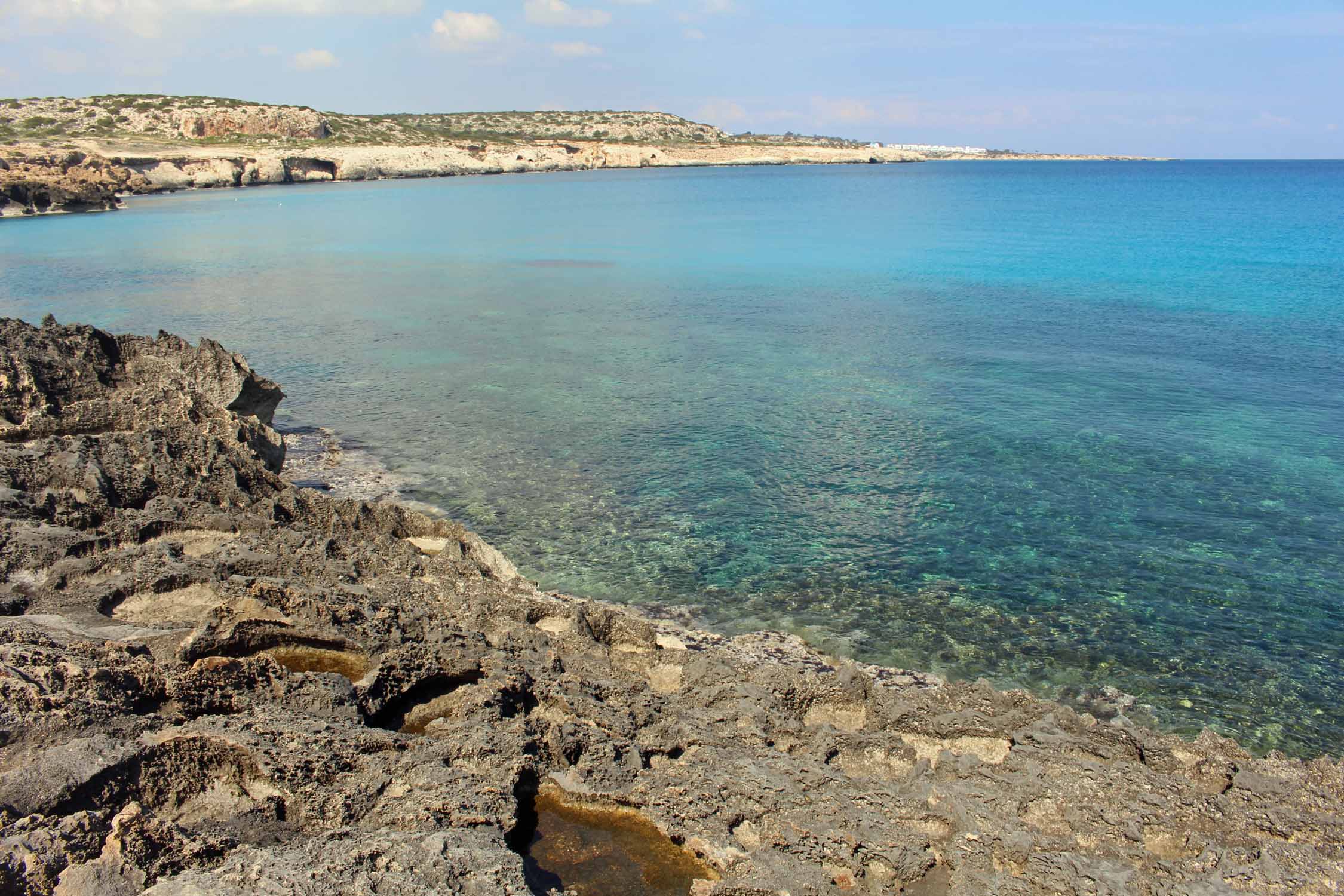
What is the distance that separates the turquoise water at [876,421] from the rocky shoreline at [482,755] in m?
2.14

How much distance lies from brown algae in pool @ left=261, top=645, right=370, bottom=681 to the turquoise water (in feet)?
14.9

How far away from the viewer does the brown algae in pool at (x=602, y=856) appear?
6297mm

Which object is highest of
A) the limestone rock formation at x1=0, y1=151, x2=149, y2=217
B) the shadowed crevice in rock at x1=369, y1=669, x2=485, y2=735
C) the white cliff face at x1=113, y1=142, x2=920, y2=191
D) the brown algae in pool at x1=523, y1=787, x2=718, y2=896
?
the white cliff face at x1=113, y1=142, x2=920, y2=191

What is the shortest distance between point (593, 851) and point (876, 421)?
14.8 metres

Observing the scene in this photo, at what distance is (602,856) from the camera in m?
6.58

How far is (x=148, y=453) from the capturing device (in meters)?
12.5

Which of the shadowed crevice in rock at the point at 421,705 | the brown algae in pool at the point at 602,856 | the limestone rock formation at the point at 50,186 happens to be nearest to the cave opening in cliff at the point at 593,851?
the brown algae in pool at the point at 602,856

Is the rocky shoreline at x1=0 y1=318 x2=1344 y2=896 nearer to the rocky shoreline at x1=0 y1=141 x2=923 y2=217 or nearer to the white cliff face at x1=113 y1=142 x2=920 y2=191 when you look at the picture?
the rocky shoreline at x1=0 y1=141 x2=923 y2=217

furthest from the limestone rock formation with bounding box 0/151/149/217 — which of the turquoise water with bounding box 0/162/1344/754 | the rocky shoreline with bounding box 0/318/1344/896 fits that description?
the rocky shoreline with bounding box 0/318/1344/896

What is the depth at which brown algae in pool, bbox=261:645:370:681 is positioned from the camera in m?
8.70

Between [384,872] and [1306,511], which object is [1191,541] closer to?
[1306,511]

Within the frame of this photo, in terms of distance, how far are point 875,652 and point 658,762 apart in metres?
4.82

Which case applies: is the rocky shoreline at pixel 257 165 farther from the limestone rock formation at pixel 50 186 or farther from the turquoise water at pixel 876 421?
the turquoise water at pixel 876 421

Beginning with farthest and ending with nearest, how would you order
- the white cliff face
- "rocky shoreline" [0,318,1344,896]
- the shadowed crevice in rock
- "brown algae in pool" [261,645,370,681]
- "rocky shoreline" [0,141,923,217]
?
1. the white cliff face
2. "rocky shoreline" [0,141,923,217]
3. "brown algae in pool" [261,645,370,681]
4. the shadowed crevice in rock
5. "rocky shoreline" [0,318,1344,896]
